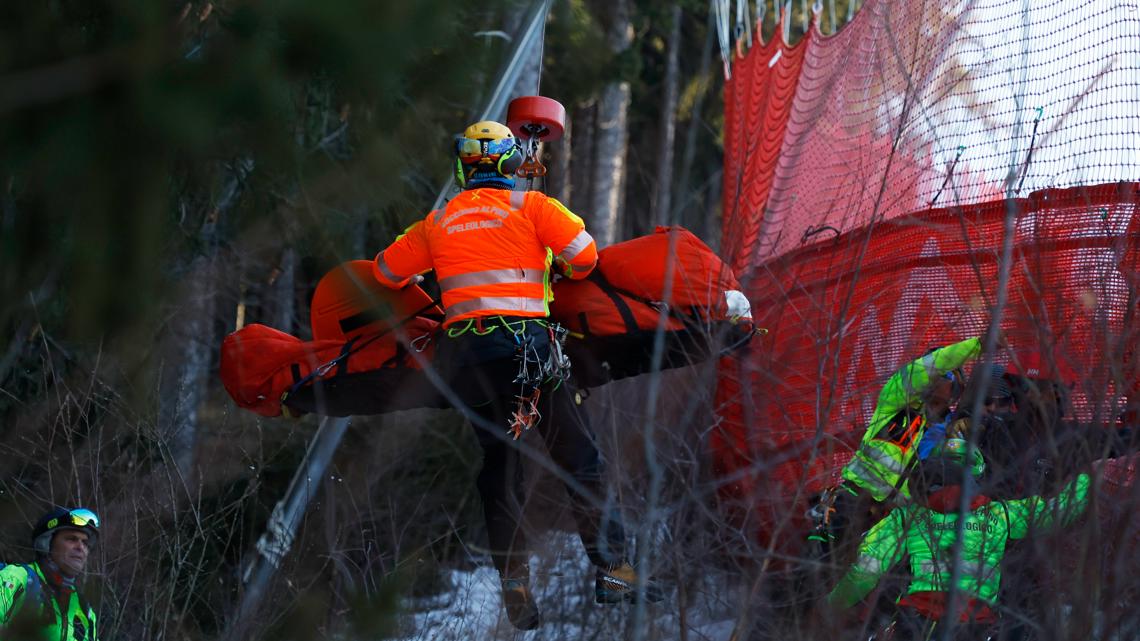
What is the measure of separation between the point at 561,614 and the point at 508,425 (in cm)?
82

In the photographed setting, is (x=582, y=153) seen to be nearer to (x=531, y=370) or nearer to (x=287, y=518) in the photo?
(x=287, y=518)

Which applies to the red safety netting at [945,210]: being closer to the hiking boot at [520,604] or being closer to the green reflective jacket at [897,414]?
the green reflective jacket at [897,414]

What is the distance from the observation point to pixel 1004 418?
507 centimetres

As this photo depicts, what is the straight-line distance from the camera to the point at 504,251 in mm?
5660

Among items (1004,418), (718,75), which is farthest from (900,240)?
(718,75)

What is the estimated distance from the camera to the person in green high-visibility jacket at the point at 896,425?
15.8ft

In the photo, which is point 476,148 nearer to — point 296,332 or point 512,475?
point 512,475

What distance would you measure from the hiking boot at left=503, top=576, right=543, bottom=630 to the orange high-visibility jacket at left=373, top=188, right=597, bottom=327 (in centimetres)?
105

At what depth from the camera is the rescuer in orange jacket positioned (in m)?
5.60

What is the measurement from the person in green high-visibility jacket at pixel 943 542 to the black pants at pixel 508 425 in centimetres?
105

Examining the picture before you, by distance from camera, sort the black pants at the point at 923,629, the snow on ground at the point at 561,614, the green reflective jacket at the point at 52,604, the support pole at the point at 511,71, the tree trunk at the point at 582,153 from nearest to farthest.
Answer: the black pants at the point at 923,629
the green reflective jacket at the point at 52,604
the snow on ground at the point at 561,614
the support pole at the point at 511,71
the tree trunk at the point at 582,153

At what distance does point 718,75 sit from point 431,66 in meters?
13.0

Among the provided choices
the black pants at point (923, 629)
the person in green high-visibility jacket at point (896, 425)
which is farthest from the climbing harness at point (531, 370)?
the black pants at point (923, 629)

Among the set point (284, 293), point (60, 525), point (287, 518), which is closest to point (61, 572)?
point (60, 525)
